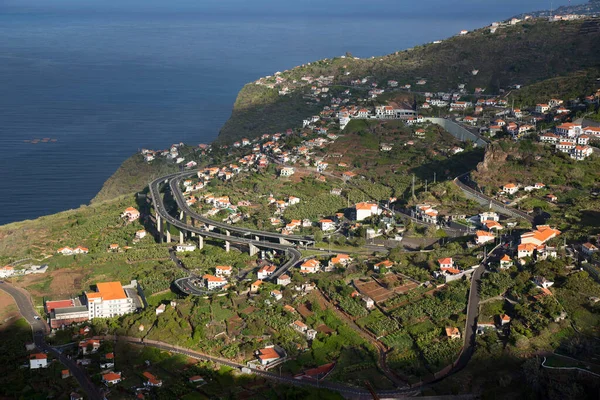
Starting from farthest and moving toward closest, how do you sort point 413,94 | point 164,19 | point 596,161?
point 164,19 < point 413,94 < point 596,161

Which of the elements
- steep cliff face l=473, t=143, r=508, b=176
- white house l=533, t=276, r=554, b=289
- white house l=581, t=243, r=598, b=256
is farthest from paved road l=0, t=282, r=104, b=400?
steep cliff face l=473, t=143, r=508, b=176

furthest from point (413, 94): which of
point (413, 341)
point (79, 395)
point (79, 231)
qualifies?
point (79, 395)

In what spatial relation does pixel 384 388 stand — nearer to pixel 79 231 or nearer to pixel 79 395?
pixel 79 395

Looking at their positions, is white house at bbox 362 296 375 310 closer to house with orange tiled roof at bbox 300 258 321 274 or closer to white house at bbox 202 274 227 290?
house with orange tiled roof at bbox 300 258 321 274

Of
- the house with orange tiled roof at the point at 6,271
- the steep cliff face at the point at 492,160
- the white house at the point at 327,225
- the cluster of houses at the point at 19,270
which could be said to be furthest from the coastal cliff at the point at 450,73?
the white house at the point at 327,225

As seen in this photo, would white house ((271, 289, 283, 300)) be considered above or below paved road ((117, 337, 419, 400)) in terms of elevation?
below

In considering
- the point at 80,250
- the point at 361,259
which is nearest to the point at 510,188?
the point at 361,259
